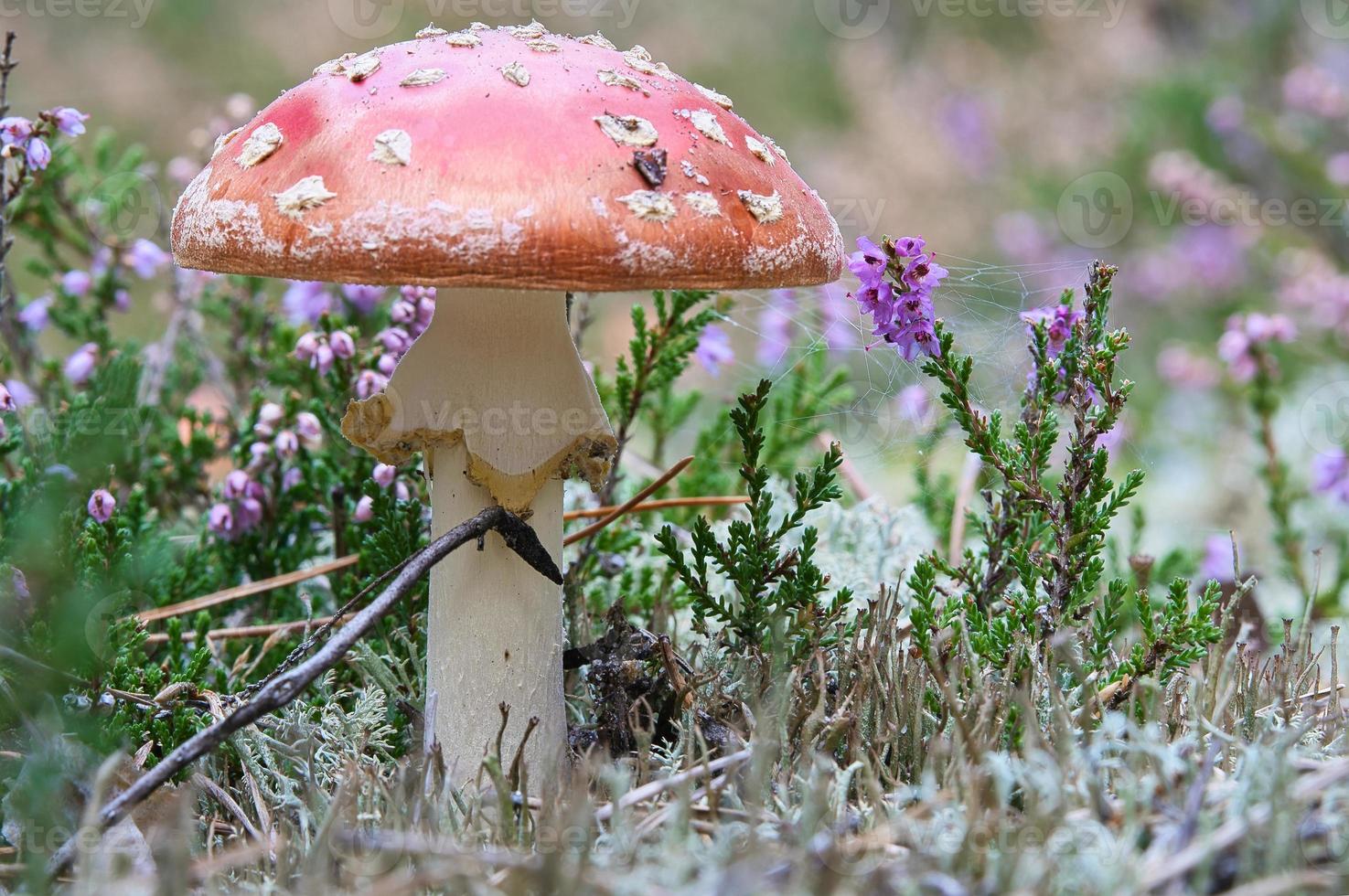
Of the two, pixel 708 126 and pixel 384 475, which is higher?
pixel 708 126

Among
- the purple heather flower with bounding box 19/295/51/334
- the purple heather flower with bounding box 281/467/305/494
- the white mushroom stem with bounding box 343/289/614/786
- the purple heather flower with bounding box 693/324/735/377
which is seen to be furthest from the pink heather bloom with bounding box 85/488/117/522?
the purple heather flower with bounding box 693/324/735/377

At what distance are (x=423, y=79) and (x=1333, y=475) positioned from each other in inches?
118

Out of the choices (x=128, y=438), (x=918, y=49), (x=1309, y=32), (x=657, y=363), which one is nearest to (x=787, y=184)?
(x=657, y=363)

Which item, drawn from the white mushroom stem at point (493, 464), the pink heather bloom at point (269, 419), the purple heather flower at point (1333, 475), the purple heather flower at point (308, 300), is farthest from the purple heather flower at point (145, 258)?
the purple heather flower at point (1333, 475)

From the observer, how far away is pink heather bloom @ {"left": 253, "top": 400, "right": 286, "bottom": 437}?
8.78ft

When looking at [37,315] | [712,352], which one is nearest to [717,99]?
[712,352]

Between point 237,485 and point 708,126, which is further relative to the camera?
point 237,485

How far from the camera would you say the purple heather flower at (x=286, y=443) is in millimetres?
2652

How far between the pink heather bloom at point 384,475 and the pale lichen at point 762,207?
1.16m

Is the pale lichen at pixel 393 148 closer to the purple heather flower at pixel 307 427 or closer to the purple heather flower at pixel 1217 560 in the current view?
the purple heather flower at pixel 307 427

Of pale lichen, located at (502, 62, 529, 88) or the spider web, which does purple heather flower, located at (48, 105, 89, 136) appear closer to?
pale lichen, located at (502, 62, 529, 88)

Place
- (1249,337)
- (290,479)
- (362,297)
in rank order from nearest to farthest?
1. (290,479)
2. (362,297)
3. (1249,337)

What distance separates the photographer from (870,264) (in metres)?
1.93

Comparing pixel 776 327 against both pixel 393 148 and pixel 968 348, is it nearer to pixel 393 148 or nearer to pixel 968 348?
pixel 968 348
